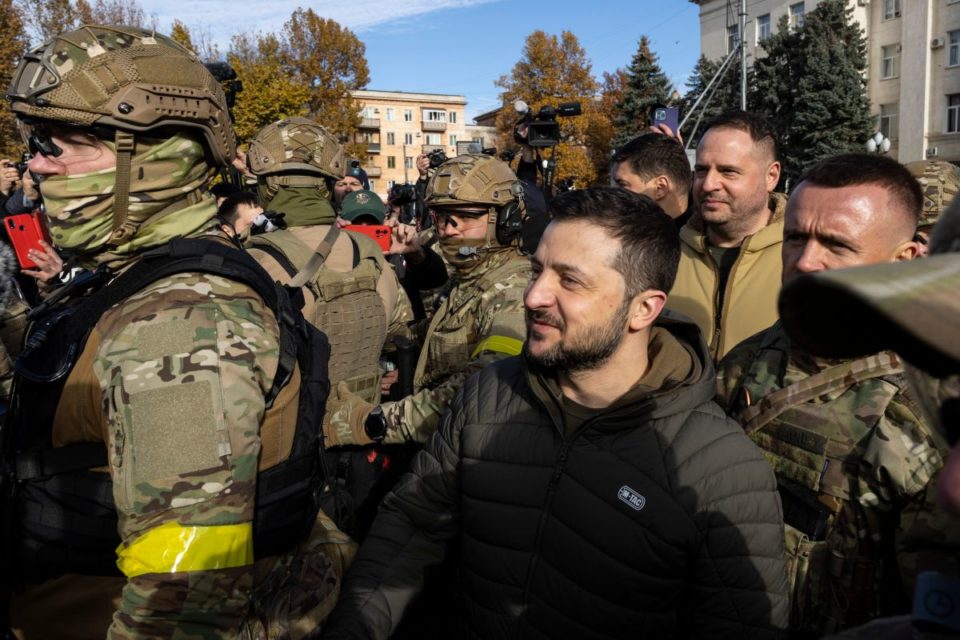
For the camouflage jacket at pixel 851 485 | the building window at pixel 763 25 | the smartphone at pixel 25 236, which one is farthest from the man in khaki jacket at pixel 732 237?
the building window at pixel 763 25

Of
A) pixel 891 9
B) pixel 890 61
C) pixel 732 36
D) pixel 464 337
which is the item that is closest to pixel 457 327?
pixel 464 337

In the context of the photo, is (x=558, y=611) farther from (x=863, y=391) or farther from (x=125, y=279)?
(x=125, y=279)

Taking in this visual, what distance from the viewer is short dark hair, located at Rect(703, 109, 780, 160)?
3713 millimetres

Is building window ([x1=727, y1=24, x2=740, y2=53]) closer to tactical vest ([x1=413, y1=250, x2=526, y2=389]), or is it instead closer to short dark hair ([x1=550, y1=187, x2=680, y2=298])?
tactical vest ([x1=413, y1=250, x2=526, y2=389])

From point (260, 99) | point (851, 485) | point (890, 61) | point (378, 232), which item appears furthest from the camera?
point (890, 61)

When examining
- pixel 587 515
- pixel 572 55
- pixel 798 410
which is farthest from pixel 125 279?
pixel 572 55

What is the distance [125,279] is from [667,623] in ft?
5.62

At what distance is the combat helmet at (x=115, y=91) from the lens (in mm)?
1762

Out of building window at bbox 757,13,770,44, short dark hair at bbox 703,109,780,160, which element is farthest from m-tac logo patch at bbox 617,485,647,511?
building window at bbox 757,13,770,44

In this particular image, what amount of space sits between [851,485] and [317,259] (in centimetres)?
282

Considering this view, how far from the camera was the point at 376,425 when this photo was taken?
125 inches

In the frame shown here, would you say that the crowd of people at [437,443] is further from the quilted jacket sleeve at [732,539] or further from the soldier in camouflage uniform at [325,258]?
the soldier in camouflage uniform at [325,258]

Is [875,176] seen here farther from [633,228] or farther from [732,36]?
[732,36]

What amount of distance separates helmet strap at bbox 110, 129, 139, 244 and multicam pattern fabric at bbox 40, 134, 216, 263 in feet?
0.04
